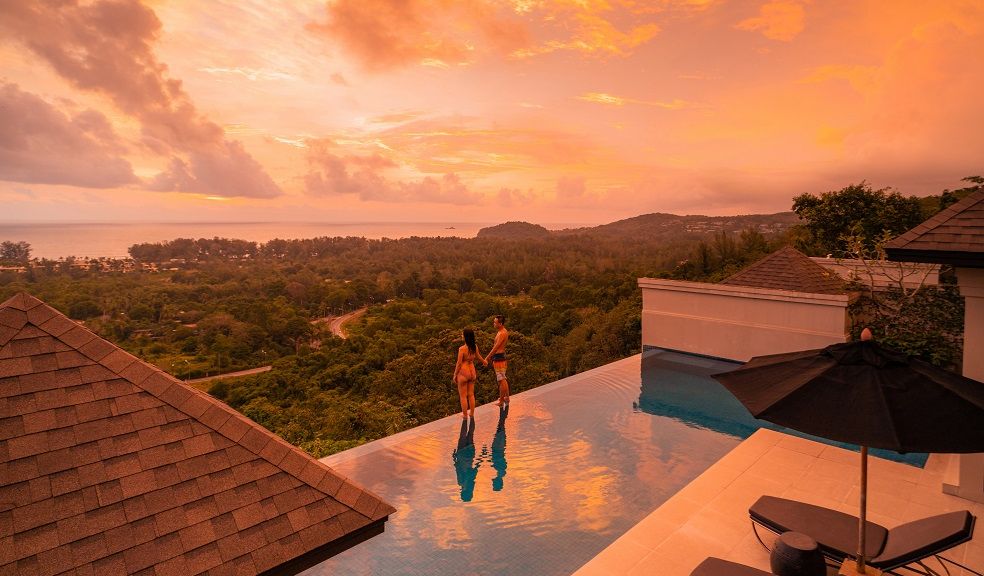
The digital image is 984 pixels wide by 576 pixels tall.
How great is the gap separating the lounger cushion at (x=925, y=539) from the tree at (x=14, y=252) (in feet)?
125

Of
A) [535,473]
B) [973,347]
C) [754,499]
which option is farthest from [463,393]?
[973,347]

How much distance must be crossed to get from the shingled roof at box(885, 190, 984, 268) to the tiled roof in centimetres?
740

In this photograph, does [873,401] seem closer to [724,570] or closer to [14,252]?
[724,570]

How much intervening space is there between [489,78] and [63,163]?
2939 cm

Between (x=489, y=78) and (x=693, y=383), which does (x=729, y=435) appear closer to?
(x=693, y=383)

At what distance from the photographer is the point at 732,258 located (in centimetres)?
3008

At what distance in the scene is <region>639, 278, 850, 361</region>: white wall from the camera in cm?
1067

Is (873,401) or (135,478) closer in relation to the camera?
(135,478)

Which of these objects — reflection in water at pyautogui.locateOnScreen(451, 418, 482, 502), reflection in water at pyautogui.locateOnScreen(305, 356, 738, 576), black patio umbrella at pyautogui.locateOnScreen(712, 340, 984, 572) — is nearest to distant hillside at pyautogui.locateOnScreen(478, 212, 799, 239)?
reflection in water at pyautogui.locateOnScreen(305, 356, 738, 576)

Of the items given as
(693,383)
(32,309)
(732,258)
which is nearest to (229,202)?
(732,258)

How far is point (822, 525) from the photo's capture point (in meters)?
4.26

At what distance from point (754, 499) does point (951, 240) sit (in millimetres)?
3261

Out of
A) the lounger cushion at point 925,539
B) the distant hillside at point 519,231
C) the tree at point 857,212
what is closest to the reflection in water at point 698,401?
the lounger cushion at point 925,539

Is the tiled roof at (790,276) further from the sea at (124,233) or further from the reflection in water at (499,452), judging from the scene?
the sea at (124,233)
